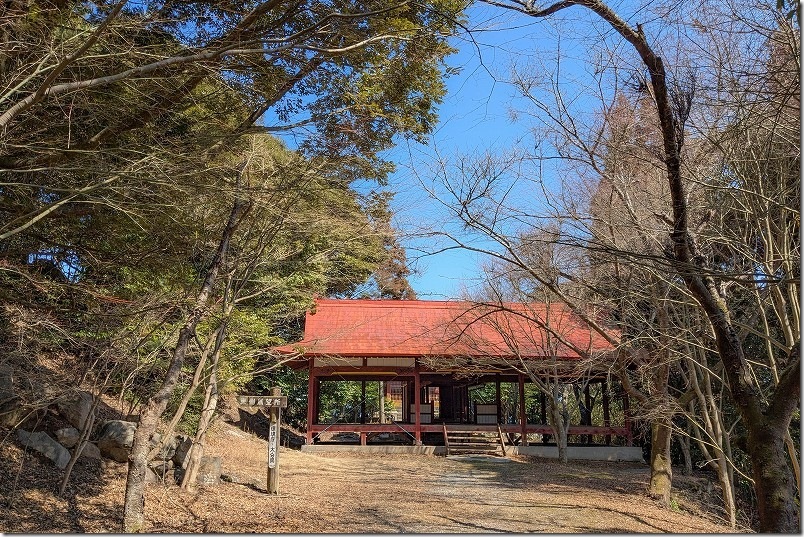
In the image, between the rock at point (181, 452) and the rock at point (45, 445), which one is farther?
the rock at point (181, 452)

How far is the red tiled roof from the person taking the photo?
14.5 meters

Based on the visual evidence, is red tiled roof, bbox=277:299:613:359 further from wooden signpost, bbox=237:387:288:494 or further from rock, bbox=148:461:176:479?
rock, bbox=148:461:176:479

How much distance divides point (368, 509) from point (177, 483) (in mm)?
3230

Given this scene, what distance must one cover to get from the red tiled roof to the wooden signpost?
399 centimetres

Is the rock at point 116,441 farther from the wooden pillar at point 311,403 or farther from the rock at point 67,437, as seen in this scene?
the wooden pillar at point 311,403

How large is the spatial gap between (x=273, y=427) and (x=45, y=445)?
10.2 ft

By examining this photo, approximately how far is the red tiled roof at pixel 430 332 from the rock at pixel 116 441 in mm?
4543

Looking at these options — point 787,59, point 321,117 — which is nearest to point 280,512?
point 321,117

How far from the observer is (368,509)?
25.5ft

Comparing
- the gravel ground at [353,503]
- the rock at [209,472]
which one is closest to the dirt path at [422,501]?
the gravel ground at [353,503]

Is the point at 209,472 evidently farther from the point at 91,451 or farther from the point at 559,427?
the point at 559,427

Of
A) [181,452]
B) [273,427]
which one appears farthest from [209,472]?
[273,427]

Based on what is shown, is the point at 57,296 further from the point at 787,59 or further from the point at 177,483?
the point at 787,59

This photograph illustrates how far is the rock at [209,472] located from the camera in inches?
358
